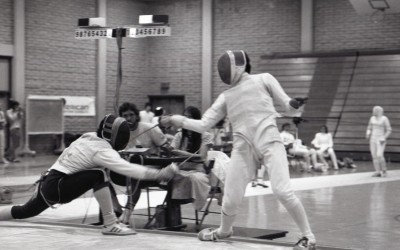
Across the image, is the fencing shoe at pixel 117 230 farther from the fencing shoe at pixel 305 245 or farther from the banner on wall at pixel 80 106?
the banner on wall at pixel 80 106

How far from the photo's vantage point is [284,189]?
586 cm

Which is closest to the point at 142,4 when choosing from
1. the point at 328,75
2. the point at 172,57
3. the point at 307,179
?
the point at 172,57

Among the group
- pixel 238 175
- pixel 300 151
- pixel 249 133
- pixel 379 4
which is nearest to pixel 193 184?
pixel 238 175

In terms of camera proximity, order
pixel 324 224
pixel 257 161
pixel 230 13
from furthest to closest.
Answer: pixel 230 13
pixel 324 224
pixel 257 161

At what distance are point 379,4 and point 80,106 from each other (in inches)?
402

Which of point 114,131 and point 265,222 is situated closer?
point 114,131

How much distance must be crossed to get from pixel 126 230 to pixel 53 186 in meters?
0.84

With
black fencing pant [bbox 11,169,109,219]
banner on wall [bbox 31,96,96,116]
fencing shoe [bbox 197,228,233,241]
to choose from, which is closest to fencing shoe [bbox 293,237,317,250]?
fencing shoe [bbox 197,228,233,241]

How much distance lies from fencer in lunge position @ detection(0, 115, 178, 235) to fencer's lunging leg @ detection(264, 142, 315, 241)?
133 cm

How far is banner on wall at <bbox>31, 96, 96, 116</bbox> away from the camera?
23.2m

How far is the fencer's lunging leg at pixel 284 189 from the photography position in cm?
586

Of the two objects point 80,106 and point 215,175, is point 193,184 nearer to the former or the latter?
point 215,175

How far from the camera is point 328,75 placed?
2292 cm

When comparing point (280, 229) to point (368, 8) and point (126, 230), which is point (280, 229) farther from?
point (368, 8)
